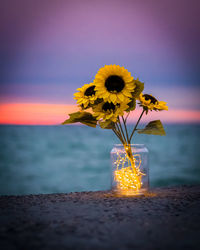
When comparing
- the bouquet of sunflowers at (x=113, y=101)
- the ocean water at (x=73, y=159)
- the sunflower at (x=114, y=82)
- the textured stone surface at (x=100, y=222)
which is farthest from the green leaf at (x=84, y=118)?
the ocean water at (x=73, y=159)

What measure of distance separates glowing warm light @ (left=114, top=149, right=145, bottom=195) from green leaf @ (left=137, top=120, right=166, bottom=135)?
A: 13cm

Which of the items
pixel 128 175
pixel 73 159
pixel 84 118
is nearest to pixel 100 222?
pixel 128 175

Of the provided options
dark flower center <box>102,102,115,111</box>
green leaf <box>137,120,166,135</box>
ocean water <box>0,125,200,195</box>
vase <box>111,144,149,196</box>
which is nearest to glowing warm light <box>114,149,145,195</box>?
vase <box>111,144,149,196</box>

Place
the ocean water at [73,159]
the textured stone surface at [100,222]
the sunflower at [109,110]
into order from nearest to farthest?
the textured stone surface at [100,222], the sunflower at [109,110], the ocean water at [73,159]

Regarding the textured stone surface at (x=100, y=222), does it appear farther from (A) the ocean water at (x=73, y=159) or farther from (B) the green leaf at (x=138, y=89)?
(A) the ocean water at (x=73, y=159)

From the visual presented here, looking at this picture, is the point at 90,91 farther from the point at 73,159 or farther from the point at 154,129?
the point at 73,159

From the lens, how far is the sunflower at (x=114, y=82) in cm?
142

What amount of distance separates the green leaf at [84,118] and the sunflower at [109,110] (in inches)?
2.4

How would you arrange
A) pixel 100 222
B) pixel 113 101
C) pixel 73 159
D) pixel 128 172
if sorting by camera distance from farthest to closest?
pixel 73 159
pixel 128 172
pixel 113 101
pixel 100 222

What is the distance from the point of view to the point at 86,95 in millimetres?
1468

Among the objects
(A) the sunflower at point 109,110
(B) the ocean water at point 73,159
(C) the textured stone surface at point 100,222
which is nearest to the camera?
(C) the textured stone surface at point 100,222

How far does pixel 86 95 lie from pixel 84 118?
0.11m

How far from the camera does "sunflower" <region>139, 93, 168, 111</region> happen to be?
57.2 inches

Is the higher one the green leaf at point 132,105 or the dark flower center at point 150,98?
the dark flower center at point 150,98
